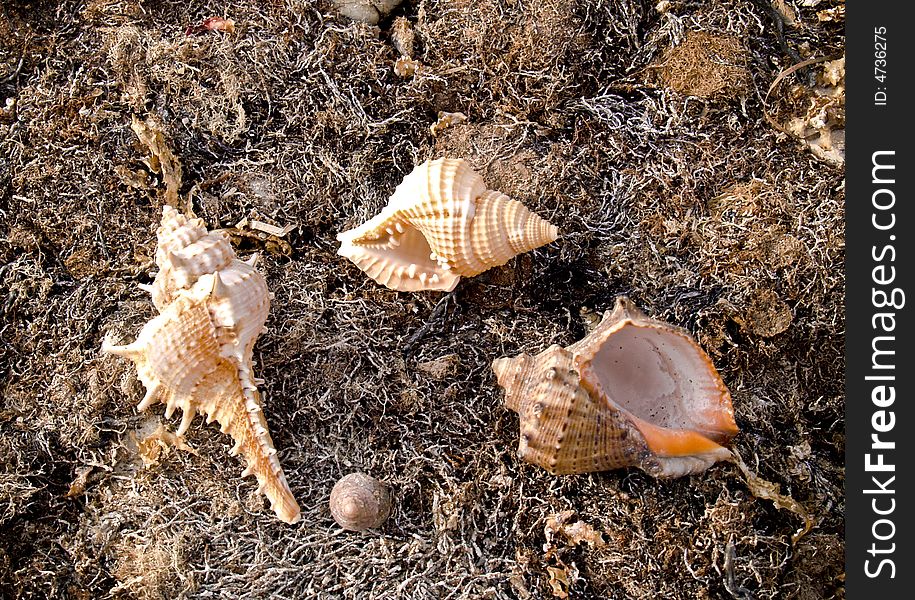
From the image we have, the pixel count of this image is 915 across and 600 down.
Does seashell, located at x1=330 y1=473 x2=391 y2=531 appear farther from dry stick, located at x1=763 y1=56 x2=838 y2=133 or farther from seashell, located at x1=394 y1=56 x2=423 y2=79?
dry stick, located at x1=763 y1=56 x2=838 y2=133

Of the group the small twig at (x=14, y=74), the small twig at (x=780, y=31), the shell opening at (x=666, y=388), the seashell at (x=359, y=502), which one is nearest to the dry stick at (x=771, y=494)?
the shell opening at (x=666, y=388)

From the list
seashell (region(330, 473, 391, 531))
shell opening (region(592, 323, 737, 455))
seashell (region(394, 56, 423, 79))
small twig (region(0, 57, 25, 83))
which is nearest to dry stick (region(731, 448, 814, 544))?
shell opening (region(592, 323, 737, 455))

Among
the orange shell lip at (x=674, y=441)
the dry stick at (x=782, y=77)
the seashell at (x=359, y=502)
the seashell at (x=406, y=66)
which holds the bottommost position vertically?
the seashell at (x=359, y=502)

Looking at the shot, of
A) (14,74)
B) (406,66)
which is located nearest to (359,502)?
(406,66)

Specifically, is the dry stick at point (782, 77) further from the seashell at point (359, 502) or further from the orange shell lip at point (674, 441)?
the seashell at point (359, 502)

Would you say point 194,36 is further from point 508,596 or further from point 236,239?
point 508,596

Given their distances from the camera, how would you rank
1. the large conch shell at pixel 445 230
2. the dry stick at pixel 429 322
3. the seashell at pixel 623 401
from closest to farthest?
the seashell at pixel 623 401 → the large conch shell at pixel 445 230 → the dry stick at pixel 429 322

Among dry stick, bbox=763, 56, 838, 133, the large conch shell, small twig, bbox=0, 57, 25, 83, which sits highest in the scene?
small twig, bbox=0, 57, 25, 83

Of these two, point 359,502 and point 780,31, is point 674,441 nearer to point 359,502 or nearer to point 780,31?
point 359,502
